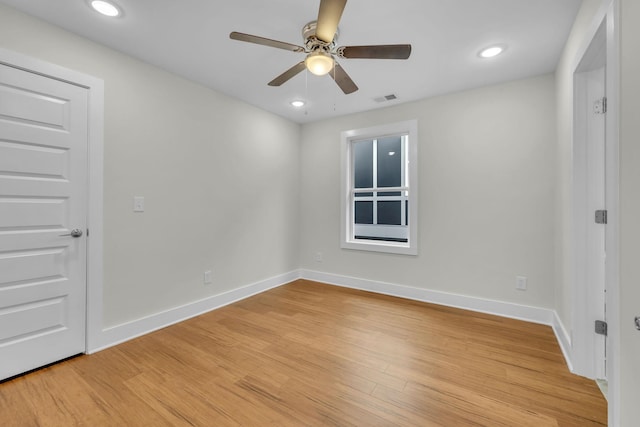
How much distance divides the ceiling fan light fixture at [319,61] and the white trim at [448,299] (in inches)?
110

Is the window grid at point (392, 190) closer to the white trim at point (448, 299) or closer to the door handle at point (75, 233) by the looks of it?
the white trim at point (448, 299)

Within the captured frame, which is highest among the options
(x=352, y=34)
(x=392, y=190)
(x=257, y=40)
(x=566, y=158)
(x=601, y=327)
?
(x=352, y=34)

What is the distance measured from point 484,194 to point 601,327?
1.57m

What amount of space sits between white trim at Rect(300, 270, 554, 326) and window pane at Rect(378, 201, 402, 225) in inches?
42.6

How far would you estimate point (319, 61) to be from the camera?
1742mm

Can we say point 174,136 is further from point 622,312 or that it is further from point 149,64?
point 622,312

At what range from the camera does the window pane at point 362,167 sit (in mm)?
4195

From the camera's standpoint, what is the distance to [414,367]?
200 cm

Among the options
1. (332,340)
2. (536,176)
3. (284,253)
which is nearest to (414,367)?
(332,340)

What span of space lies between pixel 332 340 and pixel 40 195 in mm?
2494

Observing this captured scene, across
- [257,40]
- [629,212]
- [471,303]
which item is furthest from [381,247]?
[257,40]

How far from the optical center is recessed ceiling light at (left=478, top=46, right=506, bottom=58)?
2316 millimetres

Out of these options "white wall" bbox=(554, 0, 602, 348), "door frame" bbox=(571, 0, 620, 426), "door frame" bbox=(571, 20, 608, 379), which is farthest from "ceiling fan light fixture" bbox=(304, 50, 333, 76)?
"door frame" bbox=(571, 20, 608, 379)

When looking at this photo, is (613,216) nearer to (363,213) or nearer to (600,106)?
(600,106)
